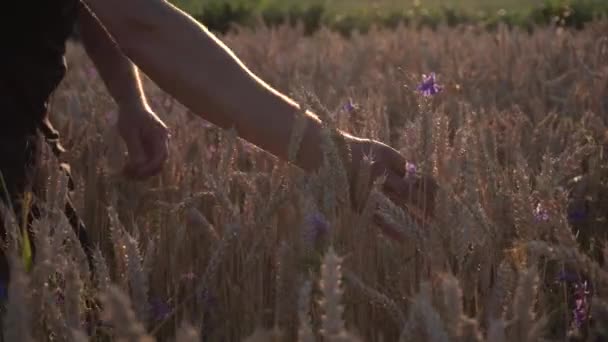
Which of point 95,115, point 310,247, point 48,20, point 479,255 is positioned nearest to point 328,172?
point 310,247

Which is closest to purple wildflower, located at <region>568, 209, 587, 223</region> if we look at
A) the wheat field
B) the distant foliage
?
the wheat field

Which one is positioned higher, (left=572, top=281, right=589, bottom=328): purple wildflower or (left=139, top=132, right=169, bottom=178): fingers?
(left=139, top=132, right=169, bottom=178): fingers

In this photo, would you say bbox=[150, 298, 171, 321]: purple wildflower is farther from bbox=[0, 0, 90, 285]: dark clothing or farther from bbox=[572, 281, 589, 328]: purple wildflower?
bbox=[572, 281, 589, 328]: purple wildflower

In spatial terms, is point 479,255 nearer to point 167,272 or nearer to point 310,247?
point 310,247

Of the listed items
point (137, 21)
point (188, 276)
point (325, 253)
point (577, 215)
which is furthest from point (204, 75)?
point (577, 215)

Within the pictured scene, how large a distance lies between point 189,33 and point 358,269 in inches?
15.8

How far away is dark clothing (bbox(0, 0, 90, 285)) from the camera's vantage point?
156cm

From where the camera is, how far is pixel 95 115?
2242 mm

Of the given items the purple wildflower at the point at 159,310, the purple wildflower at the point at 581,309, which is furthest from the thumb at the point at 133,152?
the purple wildflower at the point at 581,309

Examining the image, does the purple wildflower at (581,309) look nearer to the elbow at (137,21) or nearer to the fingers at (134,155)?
the elbow at (137,21)

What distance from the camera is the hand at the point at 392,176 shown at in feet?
3.96

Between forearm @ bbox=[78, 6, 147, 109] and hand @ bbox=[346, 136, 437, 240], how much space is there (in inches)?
28.8

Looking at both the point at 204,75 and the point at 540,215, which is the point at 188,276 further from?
the point at 540,215

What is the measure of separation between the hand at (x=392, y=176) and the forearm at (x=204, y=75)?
2.2 inches
